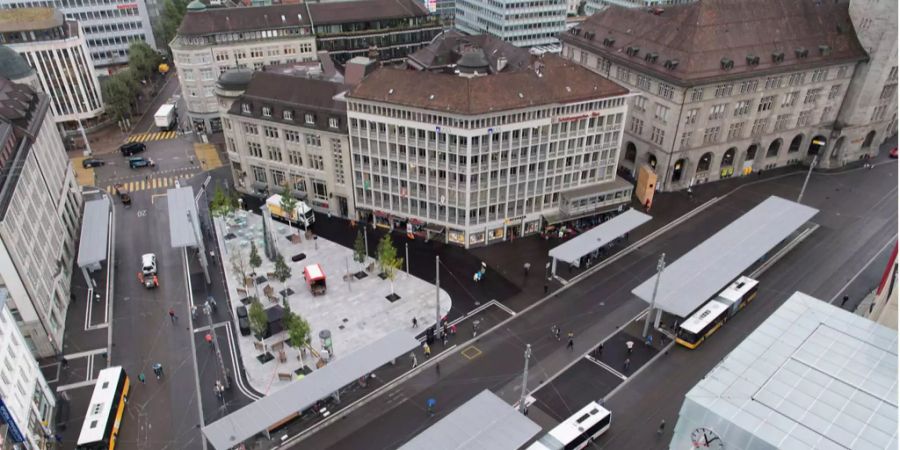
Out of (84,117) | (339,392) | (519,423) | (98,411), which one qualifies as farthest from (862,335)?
(84,117)

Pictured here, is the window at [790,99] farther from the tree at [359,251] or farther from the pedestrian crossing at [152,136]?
the pedestrian crossing at [152,136]

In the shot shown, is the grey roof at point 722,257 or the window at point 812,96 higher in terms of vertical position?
the window at point 812,96

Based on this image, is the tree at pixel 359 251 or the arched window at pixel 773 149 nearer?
the tree at pixel 359 251

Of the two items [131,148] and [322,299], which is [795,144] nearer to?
[322,299]

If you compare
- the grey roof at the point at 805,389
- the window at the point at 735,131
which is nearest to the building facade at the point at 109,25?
the window at the point at 735,131

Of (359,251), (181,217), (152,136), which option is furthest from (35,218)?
(152,136)

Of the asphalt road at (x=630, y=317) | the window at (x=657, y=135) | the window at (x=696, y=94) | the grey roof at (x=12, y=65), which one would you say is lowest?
the asphalt road at (x=630, y=317)

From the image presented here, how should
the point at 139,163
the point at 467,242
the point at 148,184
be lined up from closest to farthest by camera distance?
the point at 467,242 < the point at 148,184 < the point at 139,163
